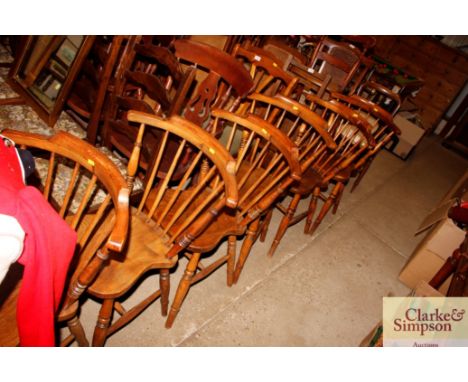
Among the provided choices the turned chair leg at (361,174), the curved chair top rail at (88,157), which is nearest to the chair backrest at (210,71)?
the curved chair top rail at (88,157)

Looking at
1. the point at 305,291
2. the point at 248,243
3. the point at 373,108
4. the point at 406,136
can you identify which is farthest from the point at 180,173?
the point at 406,136

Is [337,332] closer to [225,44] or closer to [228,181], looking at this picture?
[228,181]

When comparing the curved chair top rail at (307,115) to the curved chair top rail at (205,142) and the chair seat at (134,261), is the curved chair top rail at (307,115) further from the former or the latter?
the chair seat at (134,261)

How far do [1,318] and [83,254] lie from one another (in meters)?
0.29

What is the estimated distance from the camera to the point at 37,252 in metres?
0.70

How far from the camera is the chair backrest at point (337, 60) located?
9.41 feet

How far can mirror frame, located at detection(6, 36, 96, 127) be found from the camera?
59.9 inches

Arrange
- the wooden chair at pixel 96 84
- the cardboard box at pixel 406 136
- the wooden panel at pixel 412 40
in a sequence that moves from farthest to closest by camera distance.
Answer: the wooden panel at pixel 412 40
the cardboard box at pixel 406 136
the wooden chair at pixel 96 84

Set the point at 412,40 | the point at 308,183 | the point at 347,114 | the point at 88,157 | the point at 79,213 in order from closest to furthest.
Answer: the point at 88,157, the point at 79,213, the point at 347,114, the point at 308,183, the point at 412,40

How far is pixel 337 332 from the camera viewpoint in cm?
192

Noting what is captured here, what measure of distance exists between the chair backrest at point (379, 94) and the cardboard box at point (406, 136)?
361 millimetres

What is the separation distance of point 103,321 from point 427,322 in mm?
1306

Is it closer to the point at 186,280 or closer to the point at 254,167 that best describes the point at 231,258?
the point at 186,280
